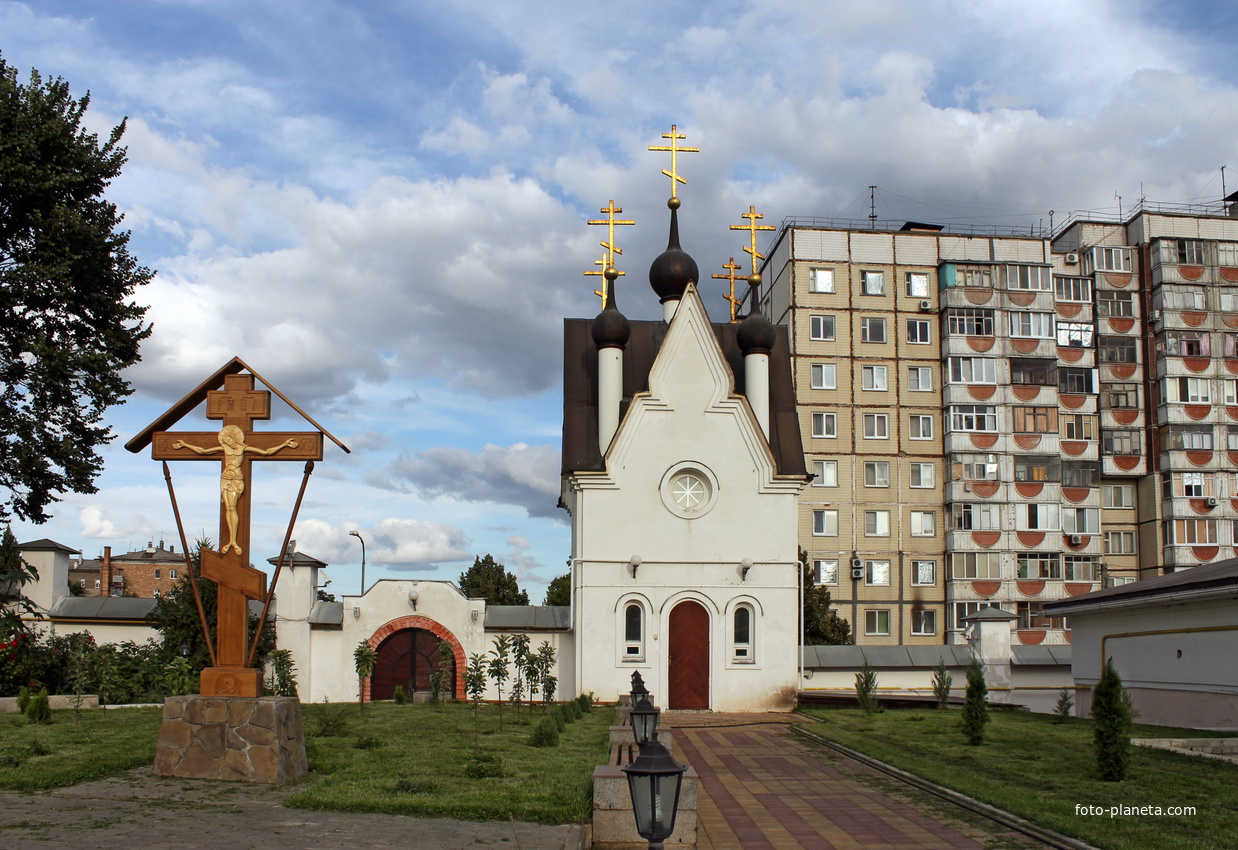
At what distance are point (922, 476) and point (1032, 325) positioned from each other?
8.32 meters

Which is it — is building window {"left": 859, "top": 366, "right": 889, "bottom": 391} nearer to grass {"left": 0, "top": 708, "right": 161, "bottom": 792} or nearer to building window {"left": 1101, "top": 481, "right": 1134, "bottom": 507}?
building window {"left": 1101, "top": 481, "right": 1134, "bottom": 507}

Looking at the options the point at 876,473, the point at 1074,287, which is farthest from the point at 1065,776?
the point at 1074,287

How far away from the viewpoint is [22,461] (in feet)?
55.6

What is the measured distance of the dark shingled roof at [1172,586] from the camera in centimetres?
1606

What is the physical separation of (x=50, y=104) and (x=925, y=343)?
119 ft

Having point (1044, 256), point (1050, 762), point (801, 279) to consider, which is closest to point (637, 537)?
point (1050, 762)

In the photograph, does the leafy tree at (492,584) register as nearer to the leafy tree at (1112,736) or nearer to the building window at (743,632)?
the building window at (743,632)

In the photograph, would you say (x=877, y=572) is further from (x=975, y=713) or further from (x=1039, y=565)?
(x=975, y=713)

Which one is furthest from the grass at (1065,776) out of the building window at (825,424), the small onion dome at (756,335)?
the building window at (825,424)

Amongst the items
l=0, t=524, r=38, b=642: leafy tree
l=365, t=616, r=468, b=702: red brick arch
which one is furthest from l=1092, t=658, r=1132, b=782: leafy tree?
l=0, t=524, r=38, b=642: leafy tree

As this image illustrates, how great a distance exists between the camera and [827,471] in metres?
43.8

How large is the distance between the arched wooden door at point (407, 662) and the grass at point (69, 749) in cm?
822

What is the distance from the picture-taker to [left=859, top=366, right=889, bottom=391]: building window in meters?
44.6

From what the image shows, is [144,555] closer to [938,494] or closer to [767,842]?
[938,494]
